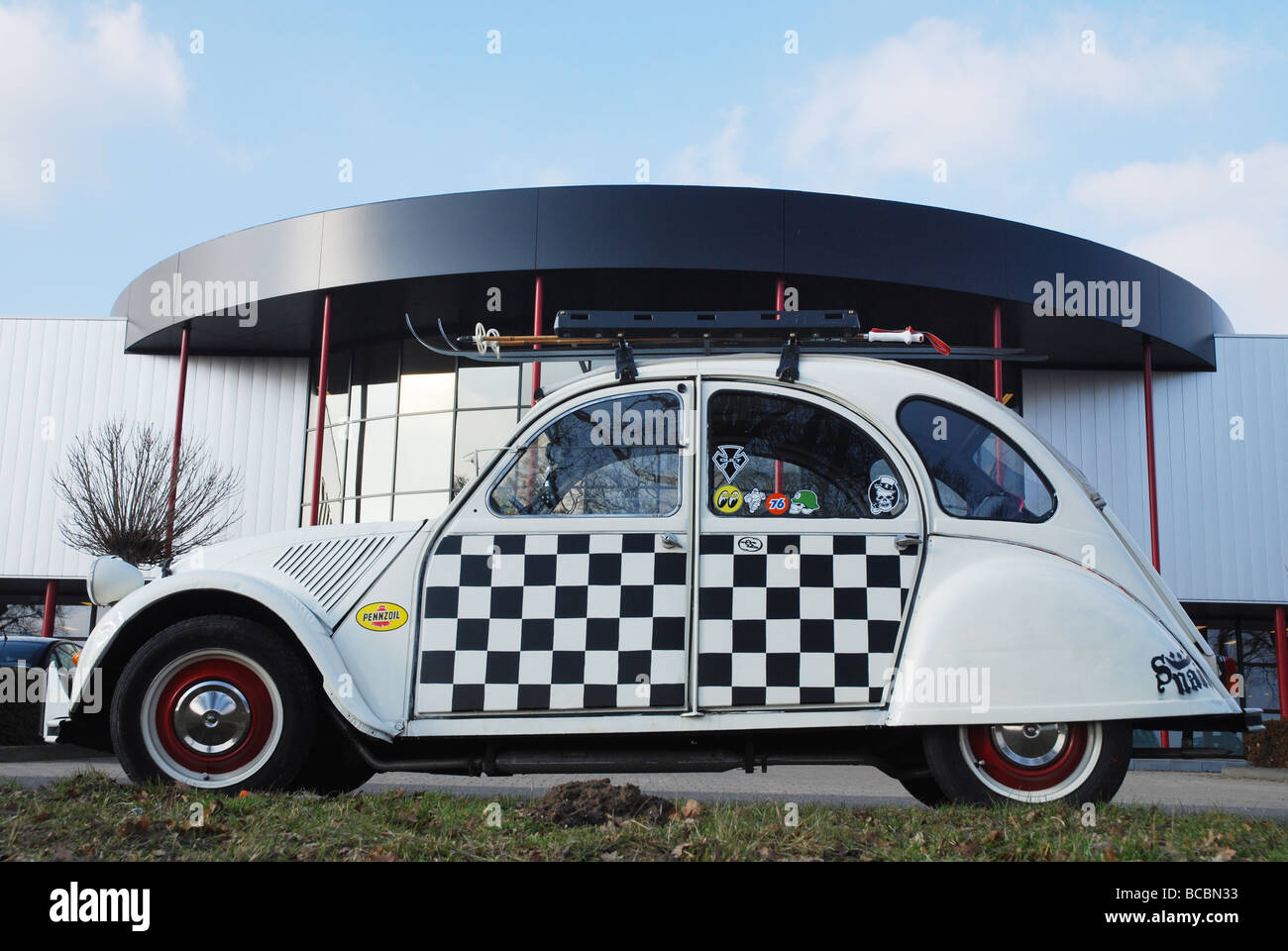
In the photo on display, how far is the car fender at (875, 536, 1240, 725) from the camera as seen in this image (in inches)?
186

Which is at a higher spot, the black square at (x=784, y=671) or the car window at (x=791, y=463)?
the car window at (x=791, y=463)

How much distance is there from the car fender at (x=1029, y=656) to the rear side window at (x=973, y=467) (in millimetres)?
328

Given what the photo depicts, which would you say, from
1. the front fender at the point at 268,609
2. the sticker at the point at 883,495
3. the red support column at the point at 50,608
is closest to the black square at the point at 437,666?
the front fender at the point at 268,609

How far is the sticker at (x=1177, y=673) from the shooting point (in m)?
4.80

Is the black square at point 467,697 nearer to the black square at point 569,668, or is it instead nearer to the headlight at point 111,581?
the black square at point 569,668

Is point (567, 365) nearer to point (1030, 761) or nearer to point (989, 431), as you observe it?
point (989, 431)

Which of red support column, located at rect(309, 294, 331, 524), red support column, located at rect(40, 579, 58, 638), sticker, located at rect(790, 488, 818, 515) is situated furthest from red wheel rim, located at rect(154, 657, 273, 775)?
red support column, located at rect(40, 579, 58, 638)

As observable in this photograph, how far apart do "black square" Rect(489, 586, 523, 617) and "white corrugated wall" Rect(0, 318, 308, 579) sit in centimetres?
1812

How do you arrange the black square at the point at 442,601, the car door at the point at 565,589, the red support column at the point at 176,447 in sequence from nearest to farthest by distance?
the car door at the point at 565,589
the black square at the point at 442,601
the red support column at the point at 176,447

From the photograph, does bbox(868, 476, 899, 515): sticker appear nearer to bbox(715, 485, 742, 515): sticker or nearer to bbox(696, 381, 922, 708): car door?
bbox(696, 381, 922, 708): car door
